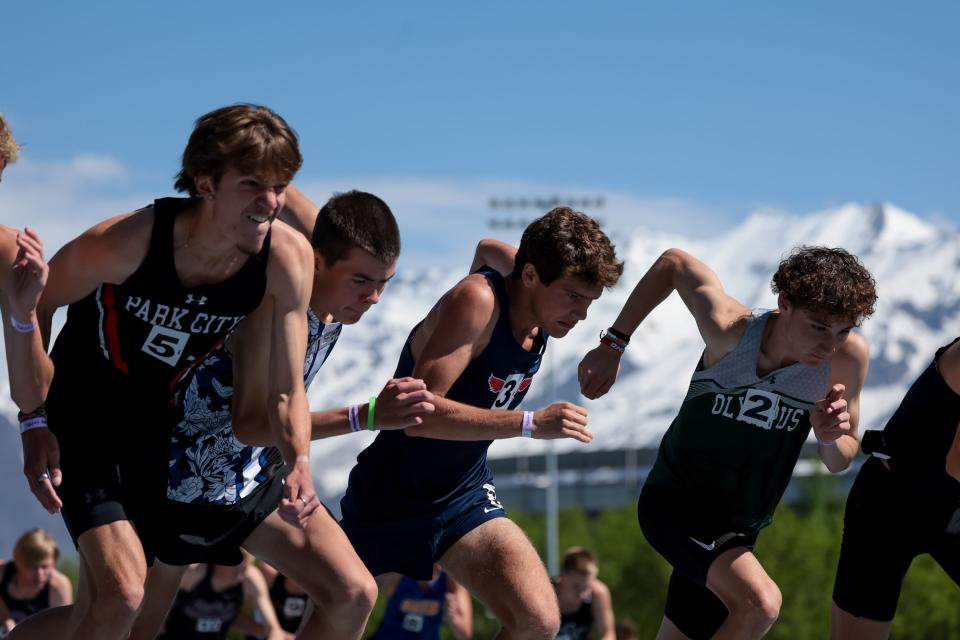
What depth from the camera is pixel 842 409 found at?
6895 mm

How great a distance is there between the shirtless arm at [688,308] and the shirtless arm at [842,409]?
21.9 inches

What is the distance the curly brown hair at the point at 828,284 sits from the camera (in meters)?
7.04


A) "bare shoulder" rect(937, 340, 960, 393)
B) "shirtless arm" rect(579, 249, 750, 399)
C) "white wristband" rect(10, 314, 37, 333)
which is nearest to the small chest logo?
"shirtless arm" rect(579, 249, 750, 399)

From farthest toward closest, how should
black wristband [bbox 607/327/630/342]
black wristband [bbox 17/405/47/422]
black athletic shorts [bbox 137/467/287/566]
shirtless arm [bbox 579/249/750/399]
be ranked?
black wristband [bbox 607/327/630/342], shirtless arm [bbox 579/249/750/399], black athletic shorts [bbox 137/467/287/566], black wristband [bbox 17/405/47/422]

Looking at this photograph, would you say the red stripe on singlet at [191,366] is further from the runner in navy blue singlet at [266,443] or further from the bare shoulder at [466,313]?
the bare shoulder at [466,313]

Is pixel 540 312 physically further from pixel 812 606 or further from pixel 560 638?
pixel 812 606

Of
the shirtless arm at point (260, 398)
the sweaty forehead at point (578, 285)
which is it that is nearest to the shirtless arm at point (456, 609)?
the sweaty forehead at point (578, 285)

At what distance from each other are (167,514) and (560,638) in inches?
323

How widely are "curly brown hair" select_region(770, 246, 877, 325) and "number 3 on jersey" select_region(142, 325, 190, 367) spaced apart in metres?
3.02

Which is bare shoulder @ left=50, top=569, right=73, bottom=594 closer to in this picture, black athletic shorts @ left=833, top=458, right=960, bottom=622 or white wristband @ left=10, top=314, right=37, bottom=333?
white wristband @ left=10, top=314, right=37, bottom=333

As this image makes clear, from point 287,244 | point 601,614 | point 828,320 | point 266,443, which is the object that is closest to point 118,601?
point 266,443

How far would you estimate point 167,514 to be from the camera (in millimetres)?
6355

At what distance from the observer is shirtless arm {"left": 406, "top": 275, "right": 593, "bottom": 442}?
21.7ft

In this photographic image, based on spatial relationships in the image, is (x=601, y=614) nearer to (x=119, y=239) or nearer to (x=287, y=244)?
(x=287, y=244)
